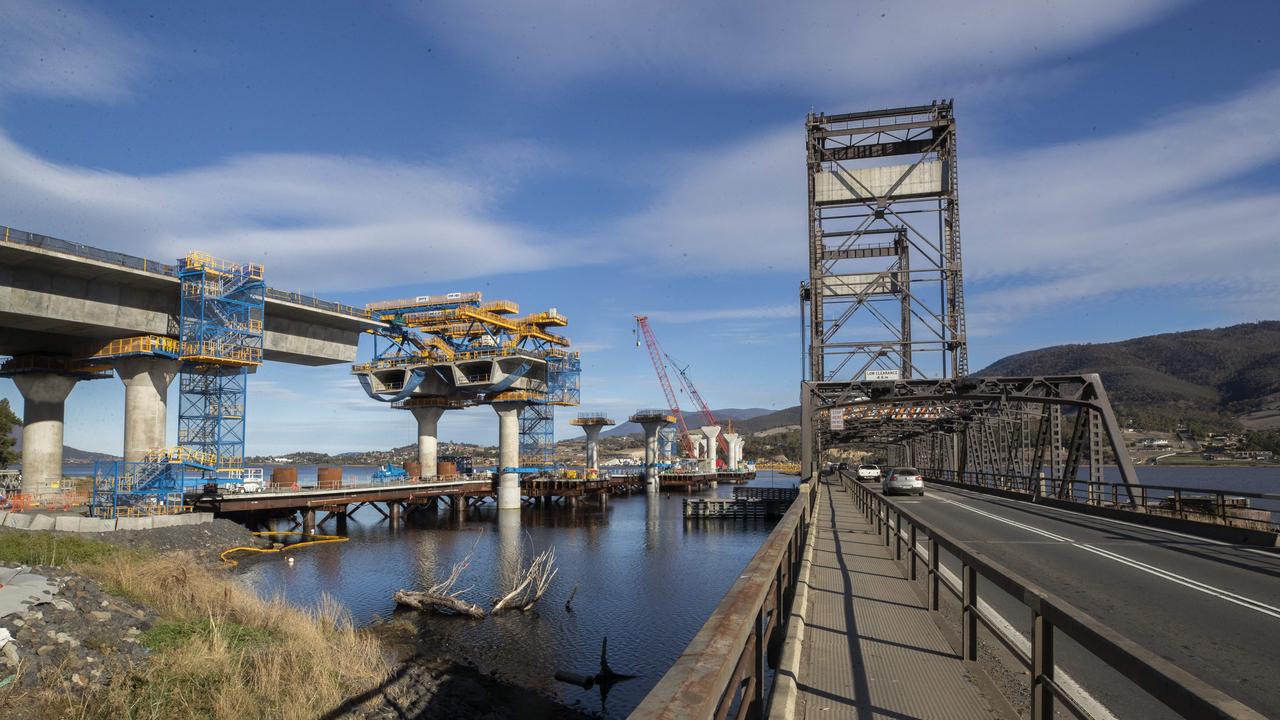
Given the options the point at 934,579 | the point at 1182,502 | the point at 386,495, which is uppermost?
the point at 934,579

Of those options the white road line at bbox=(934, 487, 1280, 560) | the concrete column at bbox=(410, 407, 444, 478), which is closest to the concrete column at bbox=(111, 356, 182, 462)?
the concrete column at bbox=(410, 407, 444, 478)

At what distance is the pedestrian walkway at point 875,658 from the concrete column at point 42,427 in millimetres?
49942

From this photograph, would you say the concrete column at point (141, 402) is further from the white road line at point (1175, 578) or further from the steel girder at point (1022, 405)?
the white road line at point (1175, 578)

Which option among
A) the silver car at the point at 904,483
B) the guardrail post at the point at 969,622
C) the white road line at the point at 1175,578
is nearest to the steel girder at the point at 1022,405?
the silver car at the point at 904,483

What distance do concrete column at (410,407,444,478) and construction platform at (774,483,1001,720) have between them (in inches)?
2778

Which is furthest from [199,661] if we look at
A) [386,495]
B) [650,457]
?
[650,457]

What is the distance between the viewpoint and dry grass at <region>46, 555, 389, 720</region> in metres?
12.8

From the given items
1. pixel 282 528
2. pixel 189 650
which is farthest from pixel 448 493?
pixel 189 650

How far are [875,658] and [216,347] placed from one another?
4764 cm

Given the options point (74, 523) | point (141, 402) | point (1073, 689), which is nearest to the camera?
point (1073, 689)

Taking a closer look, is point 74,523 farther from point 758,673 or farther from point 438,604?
point 758,673

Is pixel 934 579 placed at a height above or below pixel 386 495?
above

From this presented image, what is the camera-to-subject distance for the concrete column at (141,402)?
42.9 metres

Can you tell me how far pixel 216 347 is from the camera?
45000 mm
